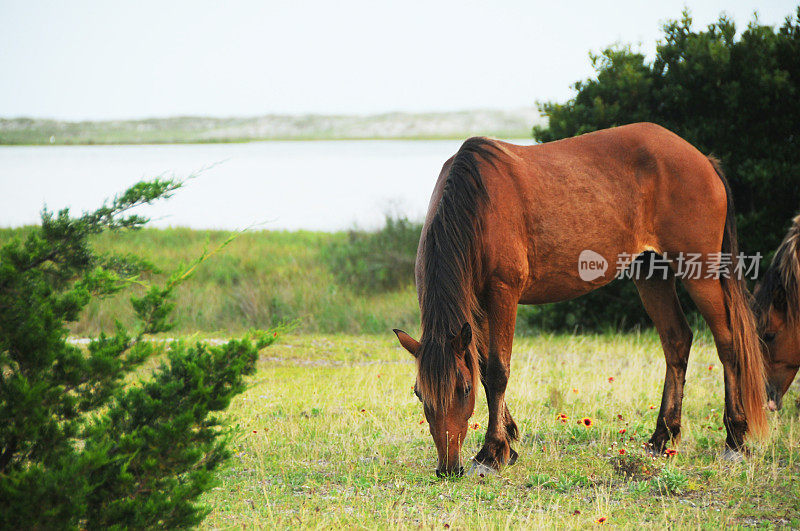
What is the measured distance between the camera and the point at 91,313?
11.7m

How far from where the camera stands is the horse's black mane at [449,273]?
13.4ft

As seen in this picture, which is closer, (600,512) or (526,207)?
(600,512)

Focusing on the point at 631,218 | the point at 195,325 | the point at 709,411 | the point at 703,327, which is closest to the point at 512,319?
the point at 631,218

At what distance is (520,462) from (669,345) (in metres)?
1.76

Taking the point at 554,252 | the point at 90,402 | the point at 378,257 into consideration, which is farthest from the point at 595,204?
the point at 378,257

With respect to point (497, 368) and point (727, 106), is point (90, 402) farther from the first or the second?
point (727, 106)

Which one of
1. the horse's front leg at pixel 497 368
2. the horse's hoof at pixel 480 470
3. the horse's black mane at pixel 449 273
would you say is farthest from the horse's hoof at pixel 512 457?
the horse's black mane at pixel 449 273

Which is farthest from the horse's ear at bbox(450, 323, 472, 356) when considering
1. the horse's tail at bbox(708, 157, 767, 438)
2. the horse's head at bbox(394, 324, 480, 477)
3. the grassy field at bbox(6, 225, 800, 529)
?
the horse's tail at bbox(708, 157, 767, 438)

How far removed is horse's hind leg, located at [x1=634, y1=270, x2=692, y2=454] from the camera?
5.43 metres

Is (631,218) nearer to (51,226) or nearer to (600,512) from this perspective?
(600,512)

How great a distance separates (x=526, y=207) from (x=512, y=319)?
31.4 inches

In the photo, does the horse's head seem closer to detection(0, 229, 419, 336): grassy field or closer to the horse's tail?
the horse's tail

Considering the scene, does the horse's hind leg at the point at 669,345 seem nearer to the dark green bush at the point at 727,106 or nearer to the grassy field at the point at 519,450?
the grassy field at the point at 519,450

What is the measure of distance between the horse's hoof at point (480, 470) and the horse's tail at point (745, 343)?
2.23 meters
